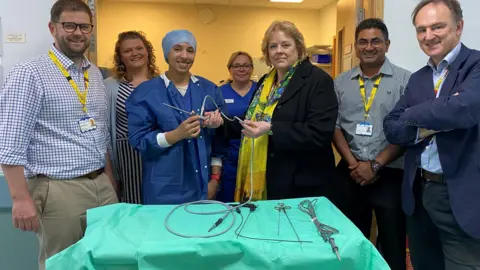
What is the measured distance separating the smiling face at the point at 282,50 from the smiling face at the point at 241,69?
997mm

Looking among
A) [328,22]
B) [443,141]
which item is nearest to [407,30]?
[443,141]

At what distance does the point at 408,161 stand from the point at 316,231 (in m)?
0.76

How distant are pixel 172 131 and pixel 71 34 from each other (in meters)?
0.66

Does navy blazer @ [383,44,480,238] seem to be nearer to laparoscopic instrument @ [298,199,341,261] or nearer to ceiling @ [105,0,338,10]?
laparoscopic instrument @ [298,199,341,261]

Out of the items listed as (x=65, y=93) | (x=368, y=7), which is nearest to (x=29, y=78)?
(x=65, y=93)

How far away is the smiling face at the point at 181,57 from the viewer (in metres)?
1.83

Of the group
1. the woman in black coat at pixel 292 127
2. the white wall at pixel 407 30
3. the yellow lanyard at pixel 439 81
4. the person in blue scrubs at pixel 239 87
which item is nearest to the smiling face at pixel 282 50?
the woman in black coat at pixel 292 127

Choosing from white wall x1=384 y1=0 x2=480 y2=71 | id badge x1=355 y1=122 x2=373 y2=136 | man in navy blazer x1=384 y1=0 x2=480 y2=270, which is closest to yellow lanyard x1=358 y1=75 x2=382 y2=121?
id badge x1=355 y1=122 x2=373 y2=136

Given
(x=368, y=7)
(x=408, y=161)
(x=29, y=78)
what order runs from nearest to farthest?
(x=29, y=78)
(x=408, y=161)
(x=368, y=7)

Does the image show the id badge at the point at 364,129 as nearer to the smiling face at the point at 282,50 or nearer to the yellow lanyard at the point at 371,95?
the yellow lanyard at the point at 371,95

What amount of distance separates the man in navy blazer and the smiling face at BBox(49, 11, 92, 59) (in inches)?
60.1

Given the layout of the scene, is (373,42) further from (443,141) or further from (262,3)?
(262,3)

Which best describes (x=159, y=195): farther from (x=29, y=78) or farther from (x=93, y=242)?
(x=29, y=78)

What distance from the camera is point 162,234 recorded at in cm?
118
